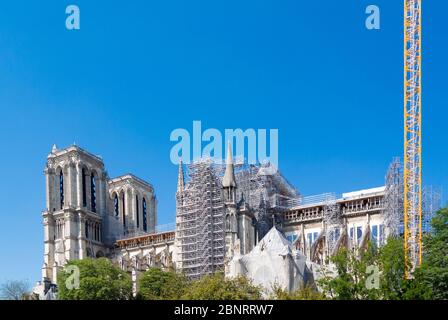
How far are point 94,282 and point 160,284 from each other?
715 centimetres

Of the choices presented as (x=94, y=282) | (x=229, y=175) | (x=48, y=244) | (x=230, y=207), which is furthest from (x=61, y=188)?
(x=94, y=282)

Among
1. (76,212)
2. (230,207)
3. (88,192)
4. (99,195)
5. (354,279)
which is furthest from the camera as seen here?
(99,195)

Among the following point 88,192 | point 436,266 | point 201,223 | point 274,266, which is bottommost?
point 274,266

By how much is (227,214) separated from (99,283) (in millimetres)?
17321

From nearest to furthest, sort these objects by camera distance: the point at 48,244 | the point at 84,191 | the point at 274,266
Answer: the point at 274,266 < the point at 48,244 < the point at 84,191

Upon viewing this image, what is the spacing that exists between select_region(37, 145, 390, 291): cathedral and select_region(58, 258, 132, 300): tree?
7.98 meters

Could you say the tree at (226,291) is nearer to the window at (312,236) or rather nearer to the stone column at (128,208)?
the window at (312,236)

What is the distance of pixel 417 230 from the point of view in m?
80.7

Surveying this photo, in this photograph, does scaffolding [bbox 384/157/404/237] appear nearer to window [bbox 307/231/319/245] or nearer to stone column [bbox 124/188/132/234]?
window [bbox 307/231/319/245]

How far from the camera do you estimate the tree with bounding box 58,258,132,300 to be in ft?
257

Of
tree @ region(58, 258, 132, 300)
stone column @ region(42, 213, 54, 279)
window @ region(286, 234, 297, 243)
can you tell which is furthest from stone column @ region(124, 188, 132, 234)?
tree @ region(58, 258, 132, 300)

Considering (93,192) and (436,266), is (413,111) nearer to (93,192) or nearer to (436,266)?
(436,266)

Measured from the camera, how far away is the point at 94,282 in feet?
262
